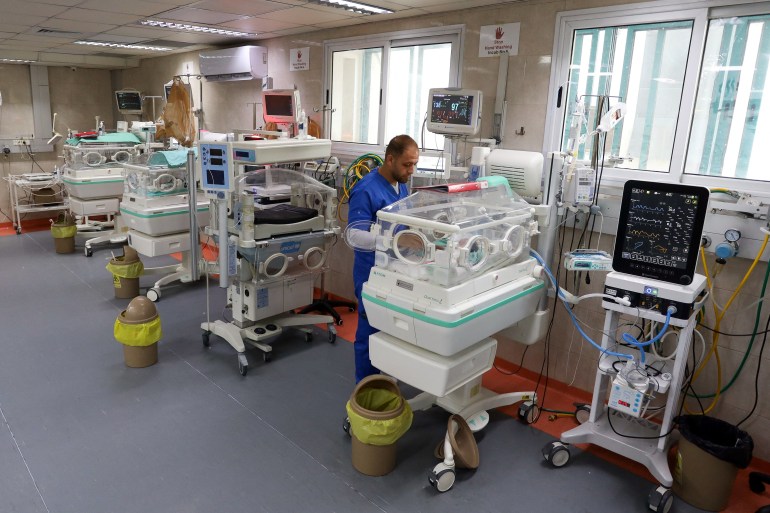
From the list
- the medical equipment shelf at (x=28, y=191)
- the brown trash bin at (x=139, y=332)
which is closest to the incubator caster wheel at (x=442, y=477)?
the brown trash bin at (x=139, y=332)

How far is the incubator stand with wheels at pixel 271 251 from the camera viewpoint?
11.6 feet

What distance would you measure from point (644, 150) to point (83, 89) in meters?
8.70

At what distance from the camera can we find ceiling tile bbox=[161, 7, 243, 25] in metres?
4.34

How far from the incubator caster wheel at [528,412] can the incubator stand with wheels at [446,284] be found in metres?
0.37

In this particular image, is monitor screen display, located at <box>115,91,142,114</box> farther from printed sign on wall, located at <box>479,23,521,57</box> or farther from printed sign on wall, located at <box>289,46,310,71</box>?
printed sign on wall, located at <box>479,23,521,57</box>

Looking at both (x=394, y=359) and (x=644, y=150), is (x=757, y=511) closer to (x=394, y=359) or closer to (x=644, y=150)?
(x=394, y=359)

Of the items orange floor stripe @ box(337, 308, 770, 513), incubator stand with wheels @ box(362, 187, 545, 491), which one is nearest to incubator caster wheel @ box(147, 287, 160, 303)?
orange floor stripe @ box(337, 308, 770, 513)

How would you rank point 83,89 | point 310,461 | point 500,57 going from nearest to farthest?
point 310,461 → point 500,57 → point 83,89

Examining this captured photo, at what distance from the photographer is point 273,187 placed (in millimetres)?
4090

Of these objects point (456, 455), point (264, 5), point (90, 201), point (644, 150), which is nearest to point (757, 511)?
point (456, 455)

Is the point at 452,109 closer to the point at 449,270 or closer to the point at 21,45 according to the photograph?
the point at 449,270

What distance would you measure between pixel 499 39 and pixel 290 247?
2077mm

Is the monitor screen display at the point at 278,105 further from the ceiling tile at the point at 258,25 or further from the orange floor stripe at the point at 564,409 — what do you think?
the orange floor stripe at the point at 564,409

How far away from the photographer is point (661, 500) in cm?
242
